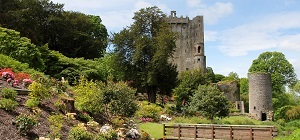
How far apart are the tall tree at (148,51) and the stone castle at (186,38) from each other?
98.7 feet

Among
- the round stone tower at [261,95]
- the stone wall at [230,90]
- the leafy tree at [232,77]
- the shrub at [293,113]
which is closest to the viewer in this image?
the shrub at [293,113]

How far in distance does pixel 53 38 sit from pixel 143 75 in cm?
1365

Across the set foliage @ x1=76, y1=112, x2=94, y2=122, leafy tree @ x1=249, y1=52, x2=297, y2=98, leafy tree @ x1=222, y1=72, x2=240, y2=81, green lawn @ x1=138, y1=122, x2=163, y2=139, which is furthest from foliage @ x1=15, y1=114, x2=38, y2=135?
leafy tree @ x1=222, y1=72, x2=240, y2=81

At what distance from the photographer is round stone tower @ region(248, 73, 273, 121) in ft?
136

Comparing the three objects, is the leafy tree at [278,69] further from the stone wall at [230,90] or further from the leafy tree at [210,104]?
the leafy tree at [210,104]

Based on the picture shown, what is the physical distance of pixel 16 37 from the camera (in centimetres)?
2553

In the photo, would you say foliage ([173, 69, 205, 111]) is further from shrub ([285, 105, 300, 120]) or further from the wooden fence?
the wooden fence

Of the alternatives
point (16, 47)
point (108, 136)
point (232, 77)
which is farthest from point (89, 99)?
point (232, 77)

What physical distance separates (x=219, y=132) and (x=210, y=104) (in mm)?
8747

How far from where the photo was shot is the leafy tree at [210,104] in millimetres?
26812

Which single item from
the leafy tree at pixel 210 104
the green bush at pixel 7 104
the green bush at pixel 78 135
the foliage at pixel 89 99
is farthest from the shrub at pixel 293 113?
the green bush at pixel 7 104

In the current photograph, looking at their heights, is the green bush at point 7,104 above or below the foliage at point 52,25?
below

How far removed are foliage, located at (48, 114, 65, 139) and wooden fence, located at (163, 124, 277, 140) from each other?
272 inches

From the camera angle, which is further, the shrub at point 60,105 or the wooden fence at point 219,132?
the wooden fence at point 219,132
